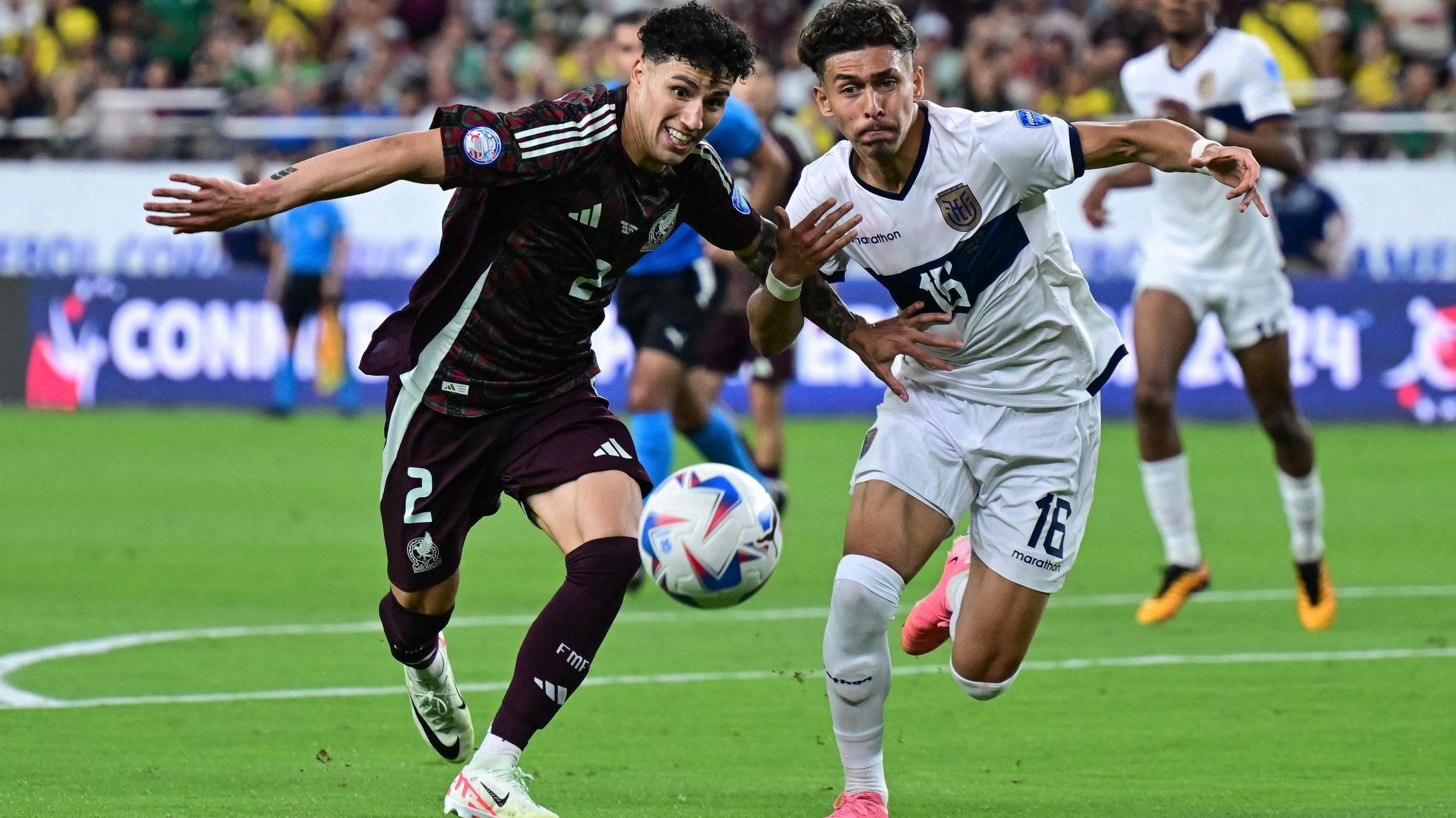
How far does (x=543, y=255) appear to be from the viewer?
5.39 m

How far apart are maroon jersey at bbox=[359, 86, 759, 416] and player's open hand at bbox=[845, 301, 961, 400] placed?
452mm

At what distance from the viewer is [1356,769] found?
5852mm

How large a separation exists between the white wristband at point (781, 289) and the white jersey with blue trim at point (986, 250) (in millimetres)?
185

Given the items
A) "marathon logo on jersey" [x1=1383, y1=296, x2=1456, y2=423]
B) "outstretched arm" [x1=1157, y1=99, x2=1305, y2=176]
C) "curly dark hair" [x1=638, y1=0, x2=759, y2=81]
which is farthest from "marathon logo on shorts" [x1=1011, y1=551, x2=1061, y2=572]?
"marathon logo on jersey" [x1=1383, y1=296, x2=1456, y2=423]

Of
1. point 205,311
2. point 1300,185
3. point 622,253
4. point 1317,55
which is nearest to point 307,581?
point 622,253

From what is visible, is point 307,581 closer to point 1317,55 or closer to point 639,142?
point 639,142

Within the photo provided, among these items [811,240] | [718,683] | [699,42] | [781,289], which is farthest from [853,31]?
[718,683]

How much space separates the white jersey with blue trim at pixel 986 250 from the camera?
5.49 meters

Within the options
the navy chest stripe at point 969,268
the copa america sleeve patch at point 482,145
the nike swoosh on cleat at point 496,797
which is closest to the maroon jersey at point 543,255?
the copa america sleeve patch at point 482,145

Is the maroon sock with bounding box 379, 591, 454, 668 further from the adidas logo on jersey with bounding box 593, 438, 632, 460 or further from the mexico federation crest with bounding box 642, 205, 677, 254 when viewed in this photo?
the mexico federation crest with bounding box 642, 205, 677, 254

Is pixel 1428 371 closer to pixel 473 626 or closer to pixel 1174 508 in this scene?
pixel 1174 508

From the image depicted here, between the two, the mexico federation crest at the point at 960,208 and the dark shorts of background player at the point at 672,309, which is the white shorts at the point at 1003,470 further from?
the dark shorts of background player at the point at 672,309

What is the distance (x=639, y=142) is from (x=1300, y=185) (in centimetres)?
1341

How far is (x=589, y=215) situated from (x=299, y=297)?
13.3 m
